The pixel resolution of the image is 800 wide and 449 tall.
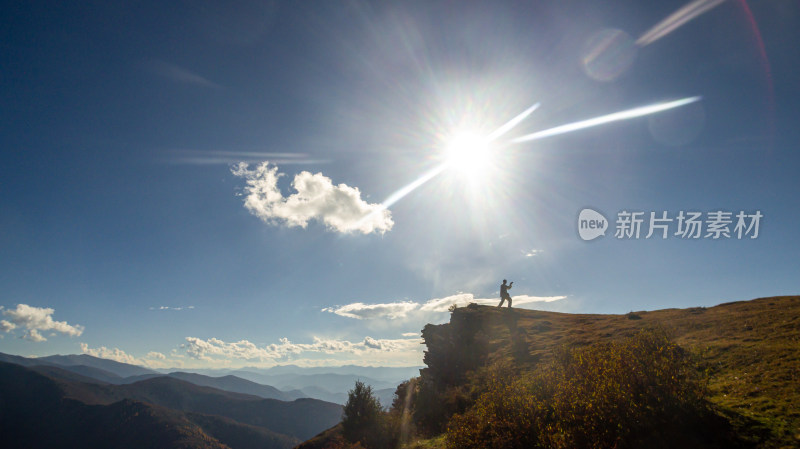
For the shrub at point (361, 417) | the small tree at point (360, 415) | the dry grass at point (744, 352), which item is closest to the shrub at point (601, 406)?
the dry grass at point (744, 352)

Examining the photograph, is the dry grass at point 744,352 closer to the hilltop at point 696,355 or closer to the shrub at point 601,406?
the hilltop at point 696,355

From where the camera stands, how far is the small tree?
28.9 meters

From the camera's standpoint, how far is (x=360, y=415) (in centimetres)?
3158

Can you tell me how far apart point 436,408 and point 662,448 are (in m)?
17.3

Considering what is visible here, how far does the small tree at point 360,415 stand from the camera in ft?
94.8

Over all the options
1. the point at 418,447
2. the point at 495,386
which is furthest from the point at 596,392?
the point at 418,447

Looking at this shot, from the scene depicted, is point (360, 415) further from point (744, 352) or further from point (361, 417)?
point (744, 352)

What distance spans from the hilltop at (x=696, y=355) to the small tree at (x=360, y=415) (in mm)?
3412

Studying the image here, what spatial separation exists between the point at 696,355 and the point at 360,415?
28.7 meters

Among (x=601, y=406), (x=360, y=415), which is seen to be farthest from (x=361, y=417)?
(x=601, y=406)

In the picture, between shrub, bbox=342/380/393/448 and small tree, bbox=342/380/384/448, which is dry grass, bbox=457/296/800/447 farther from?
small tree, bbox=342/380/384/448

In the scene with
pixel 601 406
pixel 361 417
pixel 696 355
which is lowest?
pixel 361 417

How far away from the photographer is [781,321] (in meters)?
15.9

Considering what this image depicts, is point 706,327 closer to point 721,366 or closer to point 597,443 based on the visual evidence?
point 721,366
